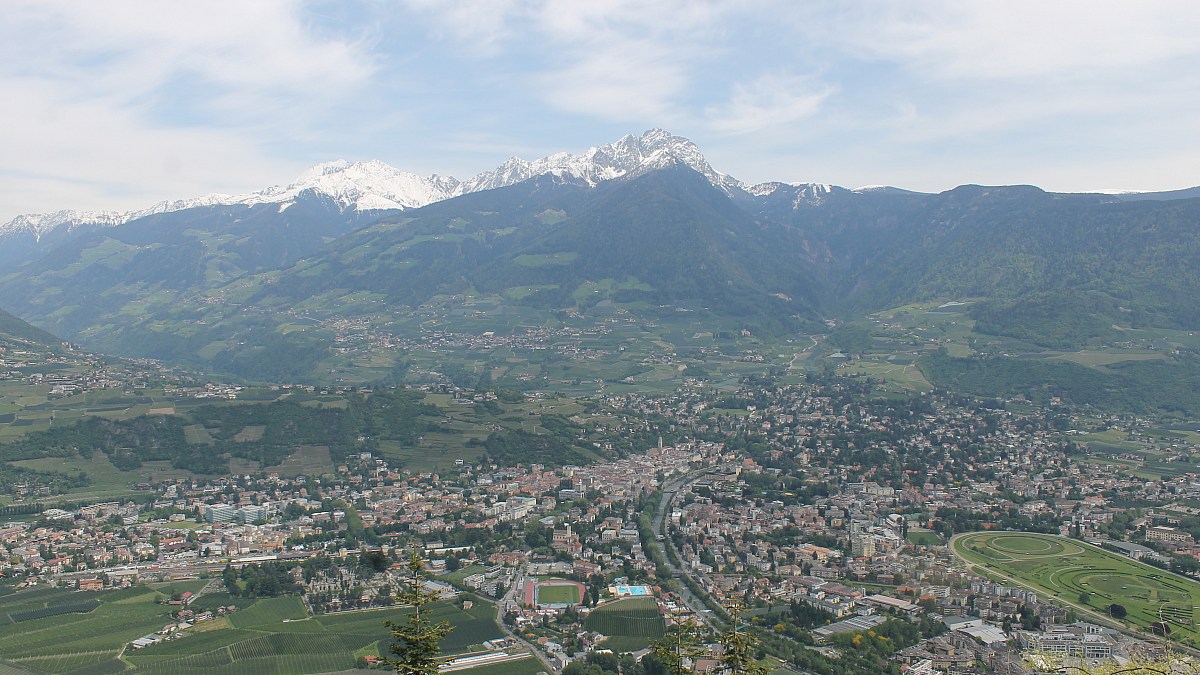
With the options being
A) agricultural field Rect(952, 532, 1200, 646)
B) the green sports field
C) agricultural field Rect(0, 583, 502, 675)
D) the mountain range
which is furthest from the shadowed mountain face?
the green sports field

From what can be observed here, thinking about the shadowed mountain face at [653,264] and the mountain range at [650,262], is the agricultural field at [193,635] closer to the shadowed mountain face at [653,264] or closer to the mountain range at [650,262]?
the shadowed mountain face at [653,264]

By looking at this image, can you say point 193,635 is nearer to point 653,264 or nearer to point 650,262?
point 653,264

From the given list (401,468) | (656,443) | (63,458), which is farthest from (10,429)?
(656,443)

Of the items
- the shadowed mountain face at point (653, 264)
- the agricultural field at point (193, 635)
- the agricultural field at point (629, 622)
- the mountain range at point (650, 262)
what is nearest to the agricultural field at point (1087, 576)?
the agricultural field at point (629, 622)

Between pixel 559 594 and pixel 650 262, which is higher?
pixel 650 262

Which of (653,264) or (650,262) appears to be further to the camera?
(650,262)

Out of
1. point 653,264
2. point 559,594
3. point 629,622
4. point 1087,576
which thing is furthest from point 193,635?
point 653,264

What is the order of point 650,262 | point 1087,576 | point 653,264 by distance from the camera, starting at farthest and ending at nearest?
point 650,262 < point 653,264 < point 1087,576
